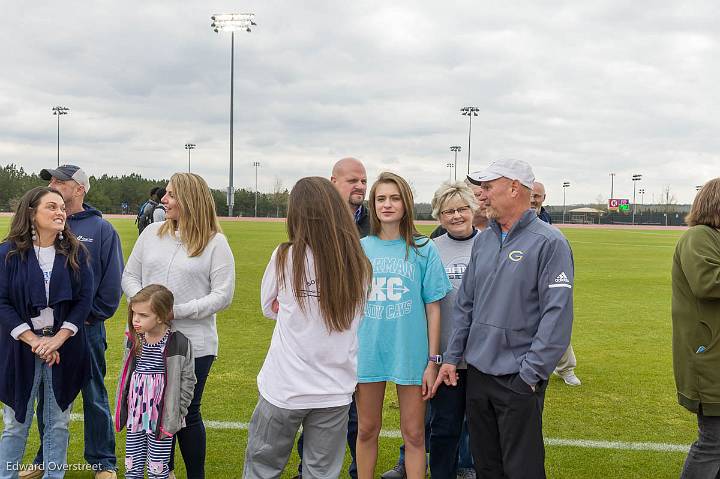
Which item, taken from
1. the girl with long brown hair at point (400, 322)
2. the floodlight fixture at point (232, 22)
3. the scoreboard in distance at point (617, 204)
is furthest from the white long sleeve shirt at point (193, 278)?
the scoreboard in distance at point (617, 204)

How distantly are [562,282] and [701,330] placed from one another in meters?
0.96

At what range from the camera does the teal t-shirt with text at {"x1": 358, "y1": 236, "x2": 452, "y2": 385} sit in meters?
3.49

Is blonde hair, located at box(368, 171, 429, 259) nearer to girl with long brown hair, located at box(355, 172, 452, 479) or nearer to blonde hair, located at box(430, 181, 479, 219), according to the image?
girl with long brown hair, located at box(355, 172, 452, 479)

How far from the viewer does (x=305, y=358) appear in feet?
8.72

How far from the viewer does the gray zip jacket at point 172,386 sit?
3.45m

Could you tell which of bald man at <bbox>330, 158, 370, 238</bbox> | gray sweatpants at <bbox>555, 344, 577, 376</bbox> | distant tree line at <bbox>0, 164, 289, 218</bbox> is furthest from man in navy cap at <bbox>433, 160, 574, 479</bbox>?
distant tree line at <bbox>0, 164, 289, 218</bbox>

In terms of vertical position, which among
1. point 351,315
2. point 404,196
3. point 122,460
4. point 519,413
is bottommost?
point 122,460

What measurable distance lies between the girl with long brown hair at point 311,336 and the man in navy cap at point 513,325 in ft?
2.55

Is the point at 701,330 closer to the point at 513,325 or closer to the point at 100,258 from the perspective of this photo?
the point at 513,325

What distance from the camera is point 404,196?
357cm

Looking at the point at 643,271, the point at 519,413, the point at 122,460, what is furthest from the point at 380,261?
the point at 643,271

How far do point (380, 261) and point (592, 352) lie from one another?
18.9 feet

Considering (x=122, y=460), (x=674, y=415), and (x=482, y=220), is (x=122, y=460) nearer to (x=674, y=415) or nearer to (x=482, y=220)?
(x=482, y=220)

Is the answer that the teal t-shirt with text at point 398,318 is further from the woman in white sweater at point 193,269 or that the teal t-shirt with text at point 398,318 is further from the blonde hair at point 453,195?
the woman in white sweater at point 193,269
